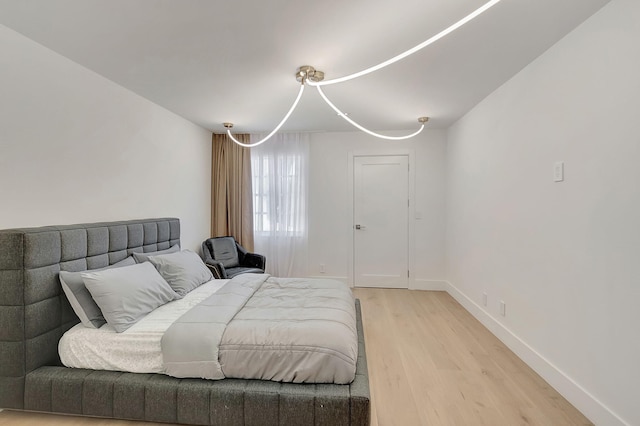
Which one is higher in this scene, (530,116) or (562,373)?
(530,116)

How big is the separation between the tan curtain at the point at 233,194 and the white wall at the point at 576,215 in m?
3.17

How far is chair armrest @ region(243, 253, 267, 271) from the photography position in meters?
3.97

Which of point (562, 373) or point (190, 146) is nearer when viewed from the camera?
point (562, 373)

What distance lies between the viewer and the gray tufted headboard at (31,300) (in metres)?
1.72

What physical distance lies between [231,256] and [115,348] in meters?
2.29

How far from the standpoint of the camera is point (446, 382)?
2.10m

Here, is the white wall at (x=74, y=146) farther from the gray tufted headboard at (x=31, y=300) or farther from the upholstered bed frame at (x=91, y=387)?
the upholstered bed frame at (x=91, y=387)

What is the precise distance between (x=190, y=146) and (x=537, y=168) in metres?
3.78

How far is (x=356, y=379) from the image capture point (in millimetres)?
1671

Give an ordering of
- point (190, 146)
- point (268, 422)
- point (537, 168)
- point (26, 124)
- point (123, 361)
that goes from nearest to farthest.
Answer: point (268, 422) < point (123, 361) < point (26, 124) < point (537, 168) < point (190, 146)

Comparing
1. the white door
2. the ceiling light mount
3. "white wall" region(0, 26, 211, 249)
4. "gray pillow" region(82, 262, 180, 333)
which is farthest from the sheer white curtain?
"gray pillow" region(82, 262, 180, 333)

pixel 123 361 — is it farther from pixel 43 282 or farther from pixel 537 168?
pixel 537 168

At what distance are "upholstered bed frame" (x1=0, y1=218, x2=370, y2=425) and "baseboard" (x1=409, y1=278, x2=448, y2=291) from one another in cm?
275

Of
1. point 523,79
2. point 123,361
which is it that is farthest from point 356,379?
point 523,79
